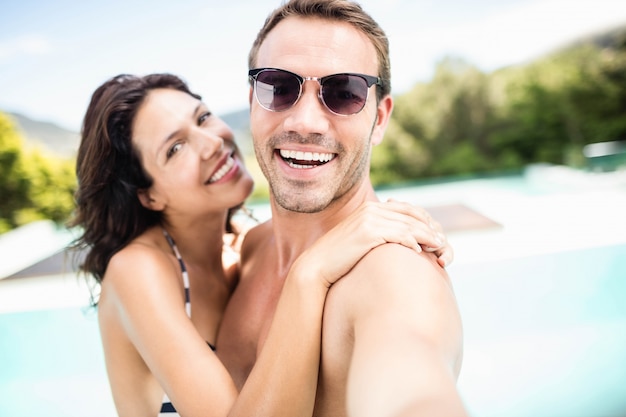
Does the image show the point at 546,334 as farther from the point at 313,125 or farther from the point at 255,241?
the point at 313,125

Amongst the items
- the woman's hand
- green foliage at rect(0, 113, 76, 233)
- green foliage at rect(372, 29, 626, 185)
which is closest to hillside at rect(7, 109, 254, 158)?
green foliage at rect(0, 113, 76, 233)

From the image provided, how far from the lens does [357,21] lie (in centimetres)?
169

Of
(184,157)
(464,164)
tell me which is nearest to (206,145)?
(184,157)

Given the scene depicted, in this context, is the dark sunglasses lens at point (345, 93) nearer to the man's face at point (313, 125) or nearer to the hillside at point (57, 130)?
the man's face at point (313, 125)

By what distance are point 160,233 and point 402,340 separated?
164 centimetres

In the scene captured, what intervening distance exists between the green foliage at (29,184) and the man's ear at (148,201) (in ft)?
41.3

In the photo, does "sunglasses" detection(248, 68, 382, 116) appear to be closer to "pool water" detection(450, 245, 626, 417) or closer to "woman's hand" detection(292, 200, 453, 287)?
"woman's hand" detection(292, 200, 453, 287)

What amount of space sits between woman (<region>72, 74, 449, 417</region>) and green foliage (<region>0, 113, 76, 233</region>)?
12.6m

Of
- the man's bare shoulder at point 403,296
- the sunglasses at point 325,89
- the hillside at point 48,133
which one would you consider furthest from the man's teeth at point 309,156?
the hillside at point 48,133

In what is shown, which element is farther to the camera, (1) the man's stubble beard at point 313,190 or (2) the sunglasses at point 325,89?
(1) the man's stubble beard at point 313,190

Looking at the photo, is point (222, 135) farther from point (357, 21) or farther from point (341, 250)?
point (341, 250)

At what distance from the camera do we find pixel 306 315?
1.36 m

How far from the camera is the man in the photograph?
39.4 inches

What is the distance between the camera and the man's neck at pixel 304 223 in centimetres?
186
